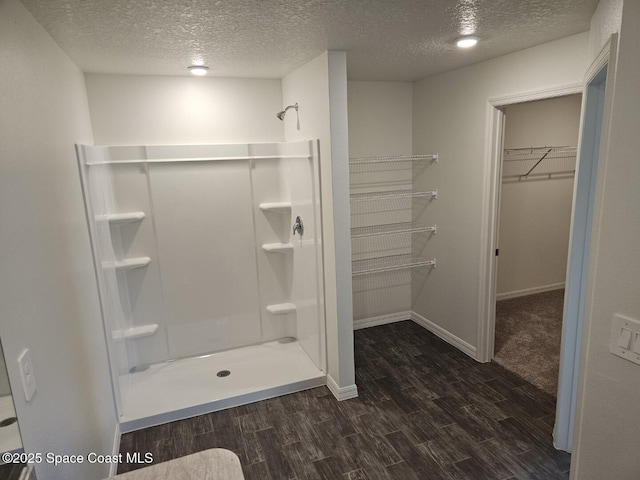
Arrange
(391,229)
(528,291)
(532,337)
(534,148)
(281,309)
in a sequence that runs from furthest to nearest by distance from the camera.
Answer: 1. (528,291)
2. (534,148)
3. (391,229)
4. (532,337)
5. (281,309)

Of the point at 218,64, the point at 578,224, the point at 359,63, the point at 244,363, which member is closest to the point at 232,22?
the point at 218,64

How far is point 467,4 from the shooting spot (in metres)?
1.79

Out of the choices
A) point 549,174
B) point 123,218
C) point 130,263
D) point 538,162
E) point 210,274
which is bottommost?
point 210,274

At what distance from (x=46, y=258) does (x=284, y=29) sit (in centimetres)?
148

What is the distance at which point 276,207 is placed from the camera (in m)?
3.43

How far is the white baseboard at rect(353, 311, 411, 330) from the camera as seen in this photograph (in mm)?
4113

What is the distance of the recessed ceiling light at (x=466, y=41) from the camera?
2348mm

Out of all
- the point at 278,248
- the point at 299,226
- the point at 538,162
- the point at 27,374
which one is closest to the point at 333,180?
the point at 299,226

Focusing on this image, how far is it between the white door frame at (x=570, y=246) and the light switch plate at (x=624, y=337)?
0.52m

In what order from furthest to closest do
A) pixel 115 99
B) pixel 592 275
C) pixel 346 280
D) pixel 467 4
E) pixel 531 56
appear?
pixel 115 99, pixel 346 280, pixel 531 56, pixel 467 4, pixel 592 275

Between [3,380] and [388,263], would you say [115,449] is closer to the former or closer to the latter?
[3,380]

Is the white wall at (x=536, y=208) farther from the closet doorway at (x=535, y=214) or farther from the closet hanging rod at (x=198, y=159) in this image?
the closet hanging rod at (x=198, y=159)

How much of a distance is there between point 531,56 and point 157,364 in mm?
3611

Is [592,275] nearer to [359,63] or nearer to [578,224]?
[578,224]
